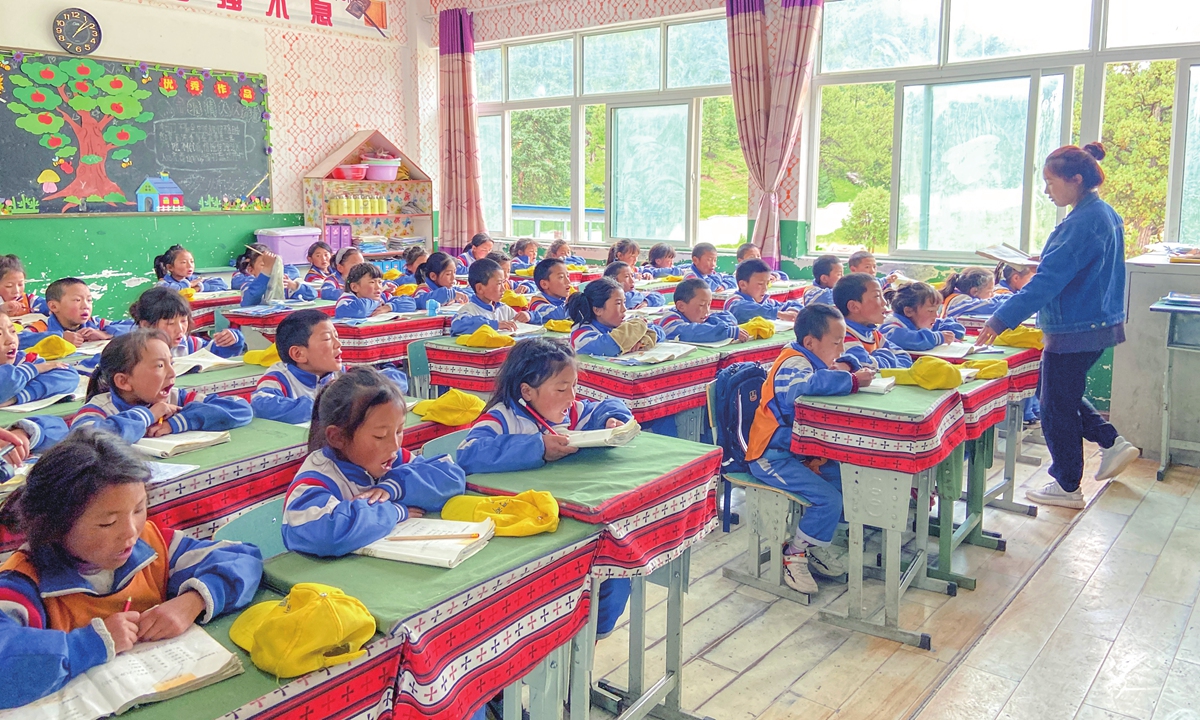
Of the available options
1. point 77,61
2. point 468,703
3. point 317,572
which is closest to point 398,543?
point 317,572

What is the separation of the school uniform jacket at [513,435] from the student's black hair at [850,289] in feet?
4.84

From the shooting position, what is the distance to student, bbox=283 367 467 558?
5.26 feet

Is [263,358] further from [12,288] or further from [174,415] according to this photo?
[12,288]

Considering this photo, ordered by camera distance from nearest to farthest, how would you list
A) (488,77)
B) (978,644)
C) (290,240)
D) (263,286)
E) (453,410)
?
(453,410), (978,644), (263,286), (290,240), (488,77)

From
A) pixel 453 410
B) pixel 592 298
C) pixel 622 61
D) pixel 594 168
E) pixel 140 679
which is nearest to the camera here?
pixel 140 679

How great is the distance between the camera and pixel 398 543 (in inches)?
64.6

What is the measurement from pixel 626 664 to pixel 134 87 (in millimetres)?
6885

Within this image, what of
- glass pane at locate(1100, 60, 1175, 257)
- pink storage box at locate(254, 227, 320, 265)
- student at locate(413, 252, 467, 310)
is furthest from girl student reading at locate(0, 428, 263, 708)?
pink storage box at locate(254, 227, 320, 265)

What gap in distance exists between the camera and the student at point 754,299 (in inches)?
203

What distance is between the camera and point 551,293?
518 cm

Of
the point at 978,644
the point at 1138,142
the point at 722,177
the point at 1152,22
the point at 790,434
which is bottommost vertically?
the point at 978,644

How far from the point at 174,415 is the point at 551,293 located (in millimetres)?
2901

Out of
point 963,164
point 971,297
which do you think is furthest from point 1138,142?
point 971,297

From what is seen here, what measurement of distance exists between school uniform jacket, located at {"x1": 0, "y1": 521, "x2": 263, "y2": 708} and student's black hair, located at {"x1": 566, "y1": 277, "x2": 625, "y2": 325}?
2.47 meters
